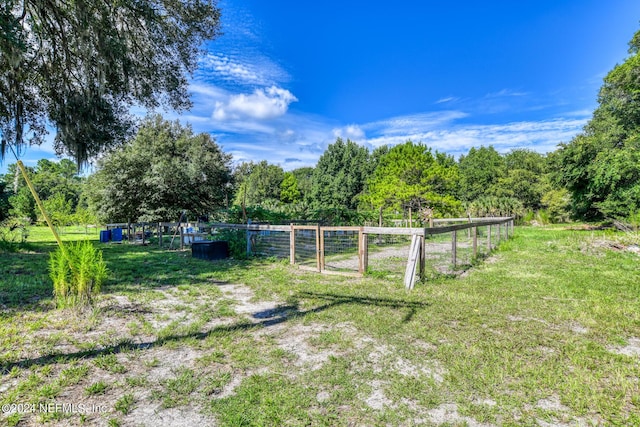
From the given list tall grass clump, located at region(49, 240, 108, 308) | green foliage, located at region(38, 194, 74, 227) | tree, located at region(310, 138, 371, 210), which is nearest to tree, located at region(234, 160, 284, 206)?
tree, located at region(310, 138, 371, 210)

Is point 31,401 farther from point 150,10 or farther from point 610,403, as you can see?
point 150,10

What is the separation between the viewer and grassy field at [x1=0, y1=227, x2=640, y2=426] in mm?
2207

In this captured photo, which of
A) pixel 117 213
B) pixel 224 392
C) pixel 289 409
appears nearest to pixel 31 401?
pixel 224 392

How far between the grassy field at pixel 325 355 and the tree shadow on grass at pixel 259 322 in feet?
0.08

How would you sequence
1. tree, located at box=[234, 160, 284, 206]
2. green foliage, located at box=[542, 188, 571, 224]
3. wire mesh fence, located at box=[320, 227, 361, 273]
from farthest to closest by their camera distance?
tree, located at box=[234, 160, 284, 206] < green foliage, located at box=[542, 188, 571, 224] < wire mesh fence, located at box=[320, 227, 361, 273]

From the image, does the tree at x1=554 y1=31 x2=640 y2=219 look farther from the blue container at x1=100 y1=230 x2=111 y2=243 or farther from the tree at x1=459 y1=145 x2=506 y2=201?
the blue container at x1=100 y1=230 x2=111 y2=243

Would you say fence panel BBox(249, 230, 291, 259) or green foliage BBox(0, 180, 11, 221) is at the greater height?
green foliage BBox(0, 180, 11, 221)

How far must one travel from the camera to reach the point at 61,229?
24516 mm

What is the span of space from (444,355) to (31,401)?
3.28 meters

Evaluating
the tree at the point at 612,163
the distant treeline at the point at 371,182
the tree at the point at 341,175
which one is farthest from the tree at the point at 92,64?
the tree at the point at 341,175

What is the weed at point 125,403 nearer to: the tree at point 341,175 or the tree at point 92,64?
the tree at point 92,64

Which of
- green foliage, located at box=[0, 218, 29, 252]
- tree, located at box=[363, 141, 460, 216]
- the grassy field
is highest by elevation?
tree, located at box=[363, 141, 460, 216]

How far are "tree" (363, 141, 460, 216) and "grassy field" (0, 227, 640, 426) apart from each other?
13.2 metres

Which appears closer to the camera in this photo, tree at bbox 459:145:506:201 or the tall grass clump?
the tall grass clump
